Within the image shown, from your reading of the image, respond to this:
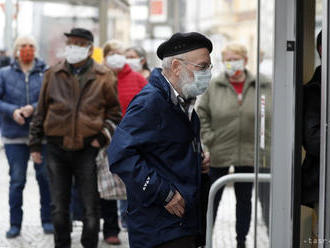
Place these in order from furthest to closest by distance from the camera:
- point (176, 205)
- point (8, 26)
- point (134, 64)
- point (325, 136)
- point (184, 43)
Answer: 1. point (8, 26)
2. point (134, 64)
3. point (184, 43)
4. point (176, 205)
5. point (325, 136)

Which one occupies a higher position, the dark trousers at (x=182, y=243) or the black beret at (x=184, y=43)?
the black beret at (x=184, y=43)

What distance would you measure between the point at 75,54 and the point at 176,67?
304 centimetres

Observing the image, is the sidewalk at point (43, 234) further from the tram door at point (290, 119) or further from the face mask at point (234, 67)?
the face mask at point (234, 67)

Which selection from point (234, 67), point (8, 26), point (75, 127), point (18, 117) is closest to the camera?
point (75, 127)

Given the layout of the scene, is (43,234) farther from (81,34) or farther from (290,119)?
(290,119)

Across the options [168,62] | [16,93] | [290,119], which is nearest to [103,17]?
[16,93]

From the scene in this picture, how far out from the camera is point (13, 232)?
25.7 ft

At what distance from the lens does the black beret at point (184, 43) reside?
3905 mm

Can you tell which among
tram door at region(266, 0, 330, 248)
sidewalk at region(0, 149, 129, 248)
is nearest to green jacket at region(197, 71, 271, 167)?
sidewalk at region(0, 149, 129, 248)

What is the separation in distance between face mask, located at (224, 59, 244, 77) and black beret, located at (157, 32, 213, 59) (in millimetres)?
3449

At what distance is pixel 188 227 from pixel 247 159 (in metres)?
3.37

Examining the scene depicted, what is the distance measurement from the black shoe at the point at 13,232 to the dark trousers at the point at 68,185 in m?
1.09

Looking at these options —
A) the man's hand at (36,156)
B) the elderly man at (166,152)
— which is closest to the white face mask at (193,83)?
the elderly man at (166,152)

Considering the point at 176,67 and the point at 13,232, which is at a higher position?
the point at 176,67
